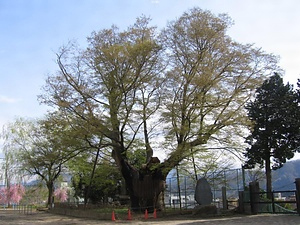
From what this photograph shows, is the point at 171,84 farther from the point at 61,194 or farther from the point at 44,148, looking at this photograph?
the point at 61,194

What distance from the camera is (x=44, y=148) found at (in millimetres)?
36688

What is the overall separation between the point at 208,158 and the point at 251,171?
9011 mm

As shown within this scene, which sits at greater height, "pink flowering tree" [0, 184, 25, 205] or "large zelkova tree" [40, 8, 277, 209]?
"large zelkova tree" [40, 8, 277, 209]

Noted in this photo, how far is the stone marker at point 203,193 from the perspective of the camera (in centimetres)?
2256

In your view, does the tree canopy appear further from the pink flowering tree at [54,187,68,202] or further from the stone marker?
the pink flowering tree at [54,187,68,202]

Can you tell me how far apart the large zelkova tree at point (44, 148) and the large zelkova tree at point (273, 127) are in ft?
46.7

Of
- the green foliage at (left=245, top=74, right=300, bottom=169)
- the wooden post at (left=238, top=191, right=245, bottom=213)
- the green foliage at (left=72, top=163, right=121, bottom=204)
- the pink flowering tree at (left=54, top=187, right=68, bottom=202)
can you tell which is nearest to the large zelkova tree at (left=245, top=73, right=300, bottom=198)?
the green foliage at (left=245, top=74, right=300, bottom=169)

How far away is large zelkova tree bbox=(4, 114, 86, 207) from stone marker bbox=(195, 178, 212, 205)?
853 centimetres

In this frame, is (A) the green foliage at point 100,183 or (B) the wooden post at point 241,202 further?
(A) the green foliage at point 100,183

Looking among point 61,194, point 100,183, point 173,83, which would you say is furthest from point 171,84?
point 61,194

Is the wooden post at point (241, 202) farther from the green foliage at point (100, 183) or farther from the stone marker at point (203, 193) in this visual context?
the green foliage at point (100, 183)

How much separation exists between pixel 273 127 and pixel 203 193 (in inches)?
386

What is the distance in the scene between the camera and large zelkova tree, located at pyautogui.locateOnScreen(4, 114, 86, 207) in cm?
2430

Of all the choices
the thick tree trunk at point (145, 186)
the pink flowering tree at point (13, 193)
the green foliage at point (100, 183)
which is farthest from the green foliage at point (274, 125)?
the pink flowering tree at point (13, 193)
